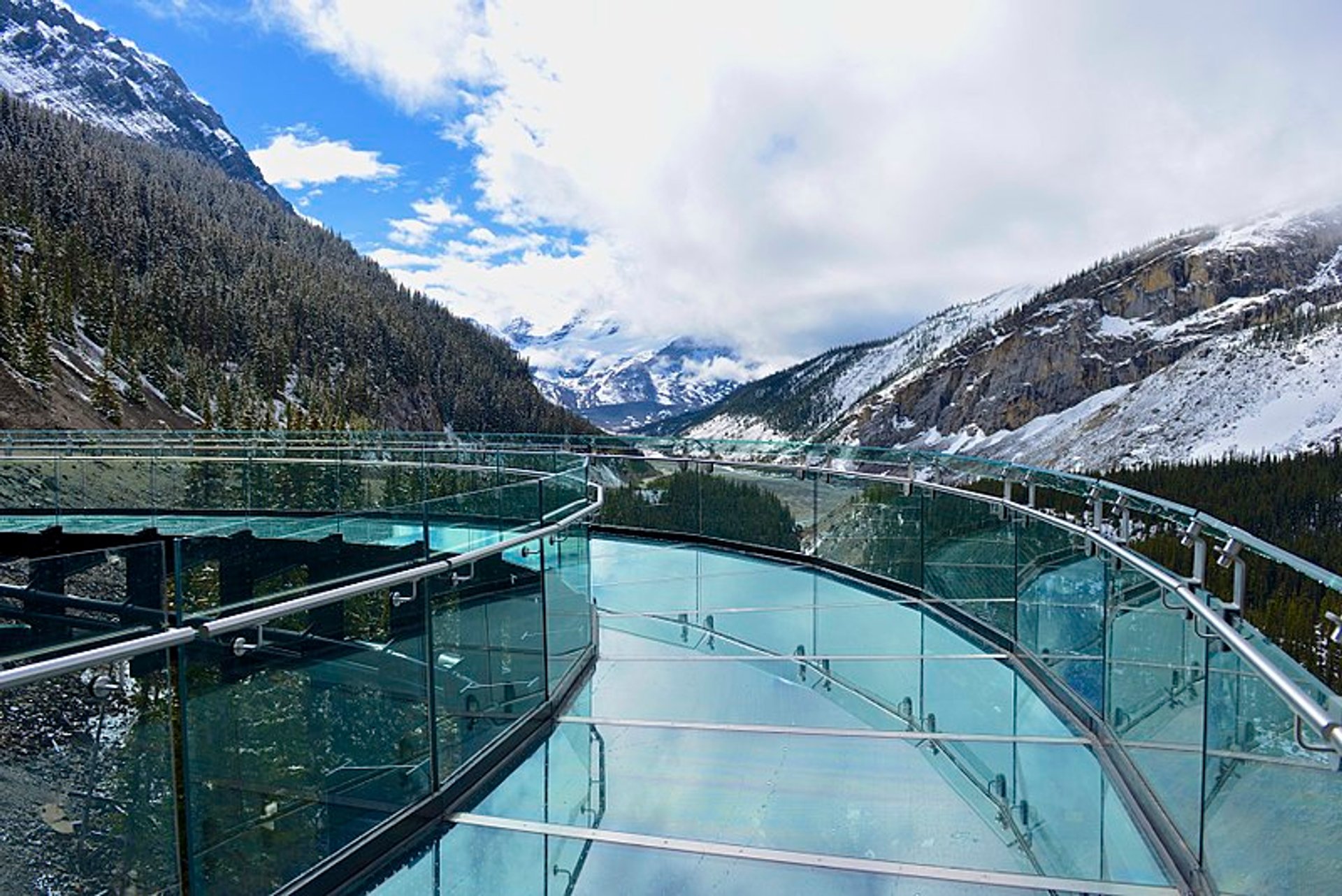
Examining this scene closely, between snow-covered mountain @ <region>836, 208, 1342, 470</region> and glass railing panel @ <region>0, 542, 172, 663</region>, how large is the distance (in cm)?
13736

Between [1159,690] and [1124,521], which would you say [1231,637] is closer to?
[1159,690]

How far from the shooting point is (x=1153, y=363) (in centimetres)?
16775

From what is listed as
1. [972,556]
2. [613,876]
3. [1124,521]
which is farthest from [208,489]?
[1124,521]

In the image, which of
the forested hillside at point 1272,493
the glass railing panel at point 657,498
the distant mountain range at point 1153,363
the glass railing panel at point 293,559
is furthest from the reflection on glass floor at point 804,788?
the distant mountain range at point 1153,363

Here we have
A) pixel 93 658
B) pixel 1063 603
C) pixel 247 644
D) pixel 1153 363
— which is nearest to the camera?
pixel 93 658

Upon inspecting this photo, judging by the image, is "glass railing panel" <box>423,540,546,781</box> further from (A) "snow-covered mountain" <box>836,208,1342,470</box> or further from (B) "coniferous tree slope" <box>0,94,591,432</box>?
(A) "snow-covered mountain" <box>836,208,1342,470</box>

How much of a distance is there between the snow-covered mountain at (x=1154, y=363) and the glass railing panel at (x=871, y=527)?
130181 mm

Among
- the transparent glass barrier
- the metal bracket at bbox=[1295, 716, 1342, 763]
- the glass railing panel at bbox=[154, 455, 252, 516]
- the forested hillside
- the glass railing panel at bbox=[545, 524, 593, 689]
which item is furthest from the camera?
the forested hillside

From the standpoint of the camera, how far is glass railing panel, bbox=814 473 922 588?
24.7 ft

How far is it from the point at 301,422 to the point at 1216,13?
57284mm

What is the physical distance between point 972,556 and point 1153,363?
185 metres

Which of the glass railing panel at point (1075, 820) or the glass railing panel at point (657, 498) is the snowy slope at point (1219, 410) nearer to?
the glass railing panel at point (657, 498)

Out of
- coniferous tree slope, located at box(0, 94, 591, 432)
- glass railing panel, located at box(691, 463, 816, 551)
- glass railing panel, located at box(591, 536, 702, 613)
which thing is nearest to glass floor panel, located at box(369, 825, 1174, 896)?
glass railing panel, located at box(591, 536, 702, 613)

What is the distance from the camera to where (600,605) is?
7.95 metres
